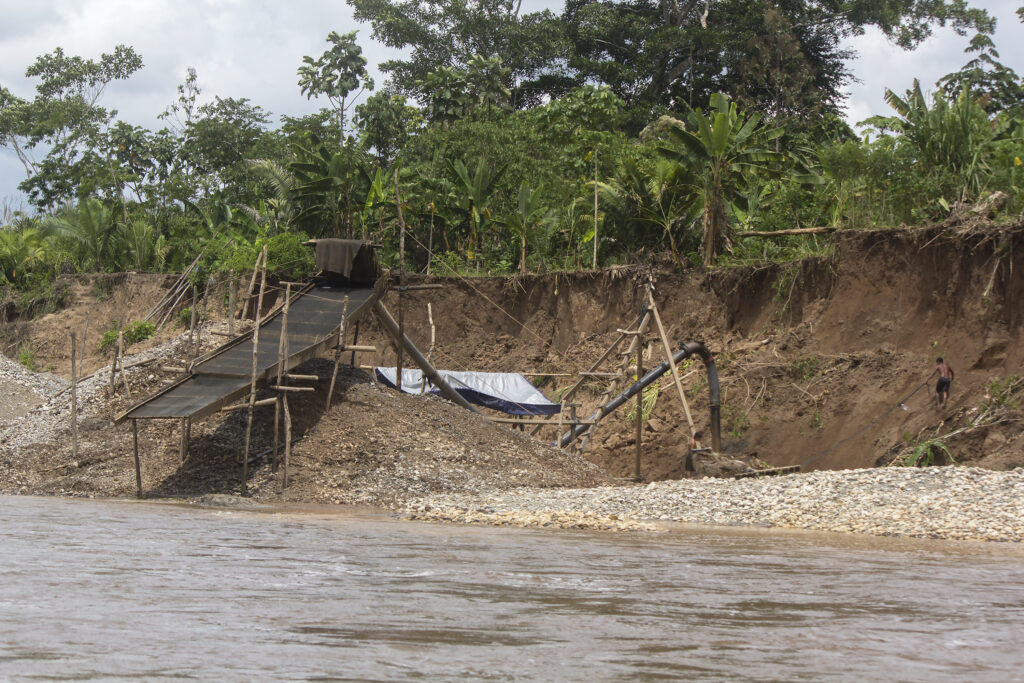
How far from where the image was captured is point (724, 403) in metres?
20.2

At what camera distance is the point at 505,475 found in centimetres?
1623

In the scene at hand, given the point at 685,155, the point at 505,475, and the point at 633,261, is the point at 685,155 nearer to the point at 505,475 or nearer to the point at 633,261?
the point at 633,261

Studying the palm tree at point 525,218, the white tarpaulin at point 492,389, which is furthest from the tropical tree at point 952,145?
the palm tree at point 525,218

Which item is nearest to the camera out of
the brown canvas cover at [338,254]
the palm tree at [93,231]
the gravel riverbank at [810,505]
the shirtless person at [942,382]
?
the gravel riverbank at [810,505]

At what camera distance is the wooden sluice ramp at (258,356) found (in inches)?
552

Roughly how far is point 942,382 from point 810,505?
521 centimetres

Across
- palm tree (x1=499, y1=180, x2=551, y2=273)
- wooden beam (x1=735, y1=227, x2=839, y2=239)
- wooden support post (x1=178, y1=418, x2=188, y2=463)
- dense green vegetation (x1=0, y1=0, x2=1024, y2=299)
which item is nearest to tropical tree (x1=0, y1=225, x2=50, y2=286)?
dense green vegetation (x1=0, y1=0, x2=1024, y2=299)

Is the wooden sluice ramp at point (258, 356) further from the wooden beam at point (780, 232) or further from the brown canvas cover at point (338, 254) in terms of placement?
the wooden beam at point (780, 232)

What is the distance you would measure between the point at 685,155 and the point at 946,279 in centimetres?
563

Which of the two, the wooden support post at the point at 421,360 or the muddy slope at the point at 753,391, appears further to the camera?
the wooden support post at the point at 421,360

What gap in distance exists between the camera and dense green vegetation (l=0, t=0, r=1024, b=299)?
21.1m

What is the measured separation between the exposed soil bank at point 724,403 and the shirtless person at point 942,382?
6.3 inches

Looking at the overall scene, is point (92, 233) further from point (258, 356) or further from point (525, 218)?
point (258, 356)

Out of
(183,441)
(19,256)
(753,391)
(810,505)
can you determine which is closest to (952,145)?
(753,391)
